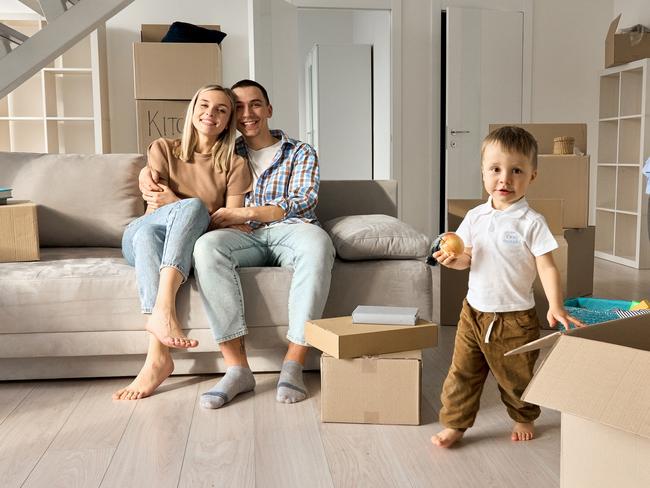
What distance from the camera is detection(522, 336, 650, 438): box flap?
2.81 feet

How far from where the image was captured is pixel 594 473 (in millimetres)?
991

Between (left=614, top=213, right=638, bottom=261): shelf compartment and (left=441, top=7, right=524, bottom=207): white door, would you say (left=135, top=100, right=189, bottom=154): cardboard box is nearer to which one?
(left=441, top=7, right=524, bottom=207): white door

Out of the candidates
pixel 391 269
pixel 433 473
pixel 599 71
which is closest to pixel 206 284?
pixel 391 269

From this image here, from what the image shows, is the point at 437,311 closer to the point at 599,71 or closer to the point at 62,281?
the point at 62,281

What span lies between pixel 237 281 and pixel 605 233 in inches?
175

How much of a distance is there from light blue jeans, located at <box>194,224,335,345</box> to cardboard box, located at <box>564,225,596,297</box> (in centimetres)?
177

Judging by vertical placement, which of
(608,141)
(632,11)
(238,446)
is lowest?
(238,446)

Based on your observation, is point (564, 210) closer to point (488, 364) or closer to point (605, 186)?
point (488, 364)

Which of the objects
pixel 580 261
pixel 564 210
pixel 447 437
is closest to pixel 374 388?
pixel 447 437

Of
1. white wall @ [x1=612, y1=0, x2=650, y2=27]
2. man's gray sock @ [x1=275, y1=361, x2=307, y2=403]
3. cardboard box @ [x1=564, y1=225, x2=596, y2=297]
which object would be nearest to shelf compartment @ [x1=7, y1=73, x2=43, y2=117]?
cardboard box @ [x1=564, y1=225, x2=596, y2=297]

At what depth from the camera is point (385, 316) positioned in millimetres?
2186

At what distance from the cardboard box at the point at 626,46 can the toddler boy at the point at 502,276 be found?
13.6 ft

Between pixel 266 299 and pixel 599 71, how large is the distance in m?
4.59

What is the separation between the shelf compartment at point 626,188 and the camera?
227 inches
